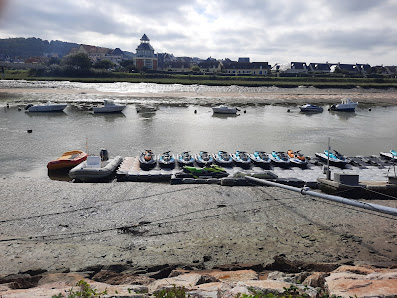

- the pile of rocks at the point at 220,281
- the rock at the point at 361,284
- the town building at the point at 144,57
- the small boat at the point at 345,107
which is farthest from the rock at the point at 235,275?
the town building at the point at 144,57

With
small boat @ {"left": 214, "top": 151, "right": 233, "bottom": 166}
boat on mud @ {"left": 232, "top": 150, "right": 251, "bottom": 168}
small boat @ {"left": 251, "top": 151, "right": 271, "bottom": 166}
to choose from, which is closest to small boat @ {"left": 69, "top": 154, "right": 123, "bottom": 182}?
small boat @ {"left": 214, "top": 151, "right": 233, "bottom": 166}

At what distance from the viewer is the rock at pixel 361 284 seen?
769 centimetres

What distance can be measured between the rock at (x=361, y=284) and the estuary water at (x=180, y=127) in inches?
864

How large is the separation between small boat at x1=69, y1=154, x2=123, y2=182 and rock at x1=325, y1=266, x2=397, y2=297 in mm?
17739

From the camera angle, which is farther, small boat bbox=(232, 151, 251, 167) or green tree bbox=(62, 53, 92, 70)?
green tree bbox=(62, 53, 92, 70)

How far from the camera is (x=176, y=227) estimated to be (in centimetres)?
1552

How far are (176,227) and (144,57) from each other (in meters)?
118

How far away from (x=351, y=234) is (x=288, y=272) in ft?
17.1

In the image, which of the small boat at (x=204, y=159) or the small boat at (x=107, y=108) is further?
the small boat at (x=107, y=108)

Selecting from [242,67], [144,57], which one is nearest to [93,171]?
[144,57]

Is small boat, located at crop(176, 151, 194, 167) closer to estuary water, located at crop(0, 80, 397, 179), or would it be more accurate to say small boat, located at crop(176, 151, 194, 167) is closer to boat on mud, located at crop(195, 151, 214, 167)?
boat on mud, located at crop(195, 151, 214, 167)

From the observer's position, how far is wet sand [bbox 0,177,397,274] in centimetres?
1241

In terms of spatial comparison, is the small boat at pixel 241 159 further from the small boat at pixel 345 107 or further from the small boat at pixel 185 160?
the small boat at pixel 345 107

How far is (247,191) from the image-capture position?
2031cm
